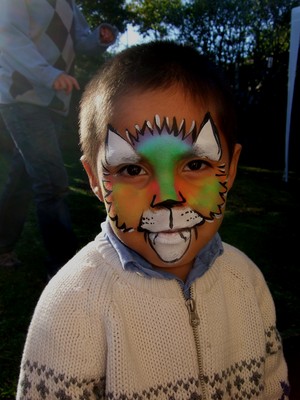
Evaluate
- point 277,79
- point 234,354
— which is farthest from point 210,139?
point 277,79

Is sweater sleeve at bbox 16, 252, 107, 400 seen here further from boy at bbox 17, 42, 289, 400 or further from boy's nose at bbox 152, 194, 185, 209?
boy's nose at bbox 152, 194, 185, 209

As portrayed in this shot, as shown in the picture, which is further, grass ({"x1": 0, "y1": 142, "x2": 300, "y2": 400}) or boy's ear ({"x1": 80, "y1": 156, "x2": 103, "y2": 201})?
grass ({"x1": 0, "y1": 142, "x2": 300, "y2": 400})

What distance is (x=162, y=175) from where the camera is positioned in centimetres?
126

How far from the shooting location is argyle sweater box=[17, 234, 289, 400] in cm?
133

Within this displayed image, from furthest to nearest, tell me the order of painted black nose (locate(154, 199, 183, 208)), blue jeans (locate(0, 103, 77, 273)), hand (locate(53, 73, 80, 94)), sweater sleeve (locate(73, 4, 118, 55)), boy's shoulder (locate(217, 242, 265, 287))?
sweater sleeve (locate(73, 4, 118, 55))
blue jeans (locate(0, 103, 77, 273))
hand (locate(53, 73, 80, 94))
boy's shoulder (locate(217, 242, 265, 287))
painted black nose (locate(154, 199, 183, 208))

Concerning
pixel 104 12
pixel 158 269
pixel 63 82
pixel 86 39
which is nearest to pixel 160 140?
pixel 158 269

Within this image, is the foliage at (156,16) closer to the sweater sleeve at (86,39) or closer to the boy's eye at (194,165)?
the sweater sleeve at (86,39)

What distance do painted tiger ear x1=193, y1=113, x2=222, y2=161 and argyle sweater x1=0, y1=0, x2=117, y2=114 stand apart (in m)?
1.32

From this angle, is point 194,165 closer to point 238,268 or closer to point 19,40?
point 238,268

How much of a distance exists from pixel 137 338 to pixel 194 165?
515 mm

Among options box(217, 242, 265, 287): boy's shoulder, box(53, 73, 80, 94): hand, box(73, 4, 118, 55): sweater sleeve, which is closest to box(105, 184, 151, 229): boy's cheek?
box(217, 242, 265, 287): boy's shoulder

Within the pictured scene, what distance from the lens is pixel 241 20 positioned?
902 cm

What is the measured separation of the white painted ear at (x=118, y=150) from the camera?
129 cm

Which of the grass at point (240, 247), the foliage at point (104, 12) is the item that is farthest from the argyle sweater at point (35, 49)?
the foliage at point (104, 12)
